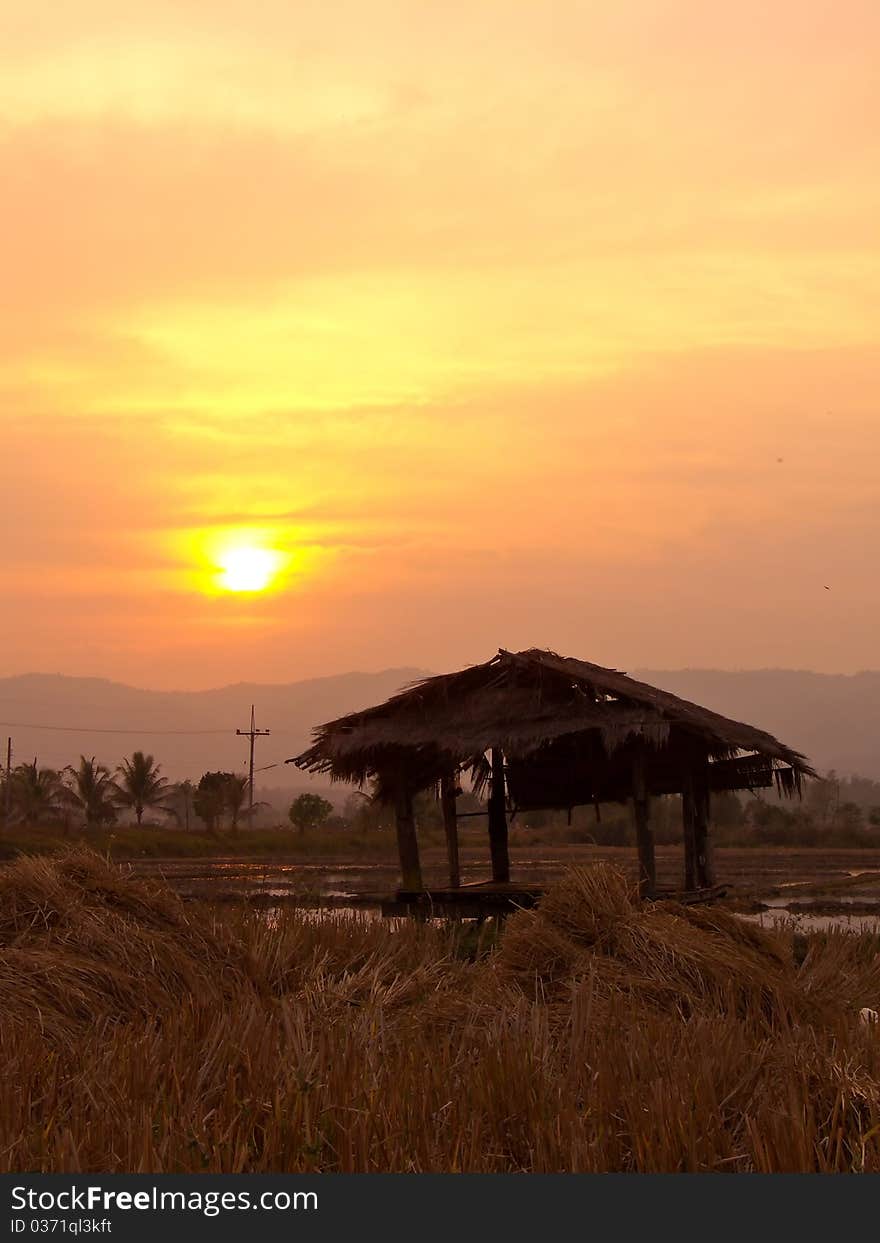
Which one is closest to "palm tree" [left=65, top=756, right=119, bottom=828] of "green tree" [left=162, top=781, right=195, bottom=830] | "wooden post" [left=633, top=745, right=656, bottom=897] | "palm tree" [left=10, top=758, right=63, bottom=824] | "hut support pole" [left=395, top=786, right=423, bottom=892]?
"palm tree" [left=10, top=758, right=63, bottom=824]

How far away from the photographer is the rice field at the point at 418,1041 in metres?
4.51

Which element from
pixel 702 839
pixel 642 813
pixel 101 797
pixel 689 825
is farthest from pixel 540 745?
pixel 101 797

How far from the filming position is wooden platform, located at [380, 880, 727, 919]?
1306cm

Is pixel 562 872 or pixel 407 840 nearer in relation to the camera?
pixel 407 840

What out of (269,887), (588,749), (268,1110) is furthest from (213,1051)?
(269,887)

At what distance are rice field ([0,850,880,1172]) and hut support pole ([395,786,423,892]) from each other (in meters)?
4.66

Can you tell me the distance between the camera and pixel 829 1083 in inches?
196

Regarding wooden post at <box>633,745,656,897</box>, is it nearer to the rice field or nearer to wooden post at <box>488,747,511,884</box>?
wooden post at <box>488,747,511,884</box>

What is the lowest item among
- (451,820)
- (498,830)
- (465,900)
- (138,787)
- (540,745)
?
(465,900)

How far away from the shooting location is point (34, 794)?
45469 mm

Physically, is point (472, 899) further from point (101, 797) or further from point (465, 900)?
point (101, 797)

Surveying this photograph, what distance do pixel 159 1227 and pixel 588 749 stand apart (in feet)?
38.5

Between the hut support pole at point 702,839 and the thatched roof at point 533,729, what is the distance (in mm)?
202

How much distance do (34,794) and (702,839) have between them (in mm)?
34355
